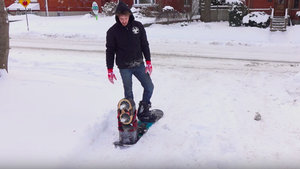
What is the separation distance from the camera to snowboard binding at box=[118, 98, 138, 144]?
3.94 m

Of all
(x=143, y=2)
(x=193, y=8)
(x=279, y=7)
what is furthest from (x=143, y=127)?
(x=143, y=2)

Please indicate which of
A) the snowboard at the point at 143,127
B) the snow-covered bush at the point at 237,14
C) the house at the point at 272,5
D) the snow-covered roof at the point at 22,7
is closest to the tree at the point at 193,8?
the snow-covered bush at the point at 237,14

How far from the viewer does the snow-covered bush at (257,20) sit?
17.5 meters

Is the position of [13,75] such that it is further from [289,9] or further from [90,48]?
[289,9]

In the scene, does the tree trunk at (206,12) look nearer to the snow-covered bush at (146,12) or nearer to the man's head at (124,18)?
the snow-covered bush at (146,12)

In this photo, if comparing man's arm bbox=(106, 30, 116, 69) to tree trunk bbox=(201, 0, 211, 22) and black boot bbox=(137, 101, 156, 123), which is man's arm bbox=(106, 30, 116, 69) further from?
tree trunk bbox=(201, 0, 211, 22)

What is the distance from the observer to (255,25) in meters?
17.9

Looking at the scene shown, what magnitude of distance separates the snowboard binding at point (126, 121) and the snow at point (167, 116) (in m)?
0.16

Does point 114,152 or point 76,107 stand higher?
point 76,107

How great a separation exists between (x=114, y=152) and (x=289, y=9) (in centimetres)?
2023

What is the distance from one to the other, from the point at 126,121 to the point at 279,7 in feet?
67.9

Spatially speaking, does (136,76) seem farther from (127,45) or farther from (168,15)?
(168,15)

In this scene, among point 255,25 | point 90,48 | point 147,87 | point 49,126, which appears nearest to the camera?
point 49,126

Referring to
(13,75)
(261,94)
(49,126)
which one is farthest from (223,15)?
(49,126)
